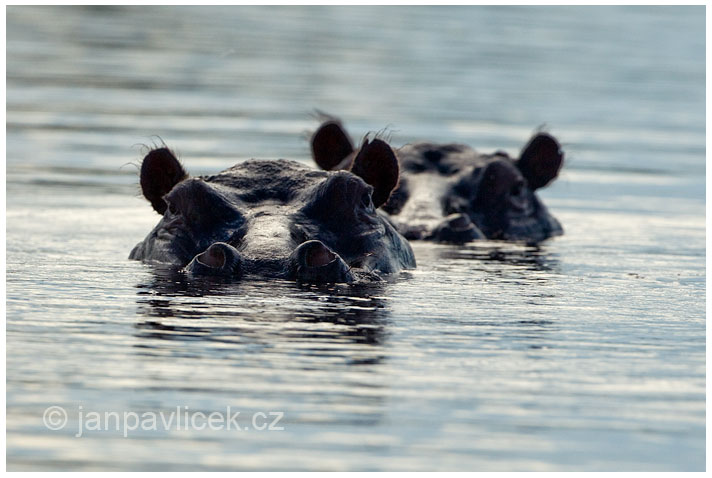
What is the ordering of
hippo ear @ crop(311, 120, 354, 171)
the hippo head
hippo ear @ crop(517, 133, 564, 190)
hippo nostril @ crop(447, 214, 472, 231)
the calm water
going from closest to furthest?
the calm water < hippo nostril @ crop(447, 214, 472, 231) < the hippo head < hippo ear @ crop(311, 120, 354, 171) < hippo ear @ crop(517, 133, 564, 190)

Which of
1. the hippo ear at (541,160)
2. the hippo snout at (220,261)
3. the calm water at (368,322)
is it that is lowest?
the calm water at (368,322)

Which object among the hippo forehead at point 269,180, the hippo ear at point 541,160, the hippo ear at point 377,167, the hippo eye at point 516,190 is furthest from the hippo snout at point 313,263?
the hippo ear at point 541,160

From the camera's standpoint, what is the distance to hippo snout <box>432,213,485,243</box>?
49.3ft

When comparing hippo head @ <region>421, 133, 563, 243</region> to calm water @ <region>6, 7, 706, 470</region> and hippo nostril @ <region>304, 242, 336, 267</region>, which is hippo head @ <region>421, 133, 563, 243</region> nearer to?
calm water @ <region>6, 7, 706, 470</region>

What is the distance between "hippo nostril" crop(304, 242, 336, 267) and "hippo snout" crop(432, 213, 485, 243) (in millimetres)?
4042

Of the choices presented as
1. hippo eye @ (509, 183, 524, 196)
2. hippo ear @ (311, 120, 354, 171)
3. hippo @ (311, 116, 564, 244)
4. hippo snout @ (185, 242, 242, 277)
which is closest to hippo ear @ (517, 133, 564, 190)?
hippo @ (311, 116, 564, 244)

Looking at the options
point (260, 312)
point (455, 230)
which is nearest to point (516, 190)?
point (455, 230)

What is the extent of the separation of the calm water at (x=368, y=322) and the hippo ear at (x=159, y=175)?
545 mm

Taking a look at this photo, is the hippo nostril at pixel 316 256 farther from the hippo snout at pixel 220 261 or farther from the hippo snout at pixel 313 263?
the hippo snout at pixel 220 261

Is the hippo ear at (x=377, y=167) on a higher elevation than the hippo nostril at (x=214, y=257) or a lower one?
higher

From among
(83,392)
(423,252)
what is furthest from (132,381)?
(423,252)

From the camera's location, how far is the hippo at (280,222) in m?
11.1

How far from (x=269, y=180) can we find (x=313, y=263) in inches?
62.4

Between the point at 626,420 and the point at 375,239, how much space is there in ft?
14.9
